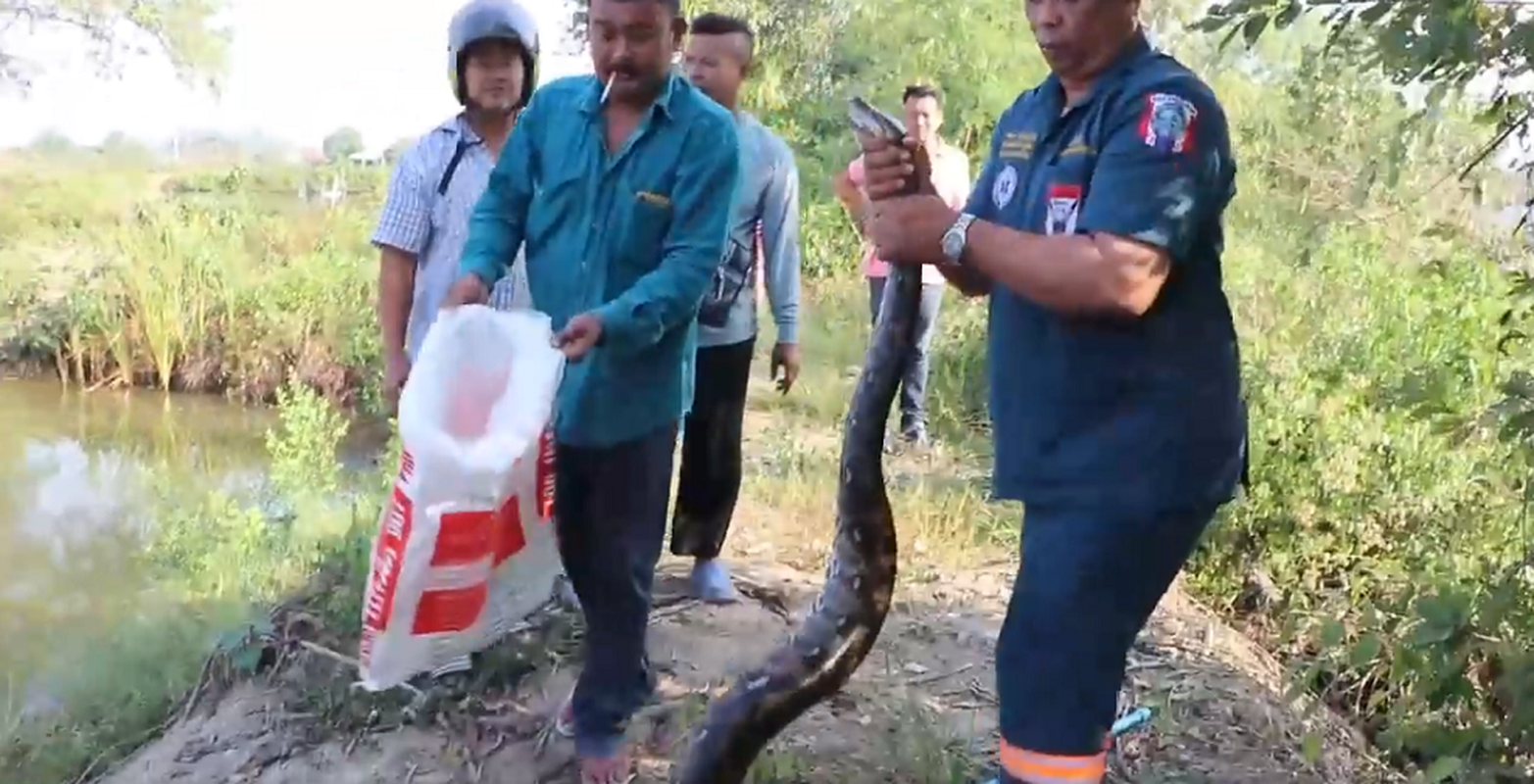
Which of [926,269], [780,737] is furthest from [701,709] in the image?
[926,269]

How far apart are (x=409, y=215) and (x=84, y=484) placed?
315 inches

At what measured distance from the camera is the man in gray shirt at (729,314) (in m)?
4.45

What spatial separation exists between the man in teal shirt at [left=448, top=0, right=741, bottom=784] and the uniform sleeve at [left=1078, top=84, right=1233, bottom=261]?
111 centimetres

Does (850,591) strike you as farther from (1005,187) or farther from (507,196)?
(507,196)

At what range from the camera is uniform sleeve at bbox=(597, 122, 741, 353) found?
9.65 ft

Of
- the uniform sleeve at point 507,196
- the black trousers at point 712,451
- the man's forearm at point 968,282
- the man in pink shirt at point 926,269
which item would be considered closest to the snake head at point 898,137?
the man's forearm at point 968,282

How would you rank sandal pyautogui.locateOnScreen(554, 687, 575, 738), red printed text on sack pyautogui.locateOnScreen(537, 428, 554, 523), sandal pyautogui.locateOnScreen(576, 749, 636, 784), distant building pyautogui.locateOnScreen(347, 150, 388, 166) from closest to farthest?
red printed text on sack pyautogui.locateOnScreen(537, 428, 554, 523) → sandal pyautogui.locateOnScreen(576, 749, 636, 784) → sandal pyautogui.locateOnScreen(554, 687, 575, 738) → distant building pyautogui.locateOnScreen(347, 150, 388, 166)

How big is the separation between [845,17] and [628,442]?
47.0 ft

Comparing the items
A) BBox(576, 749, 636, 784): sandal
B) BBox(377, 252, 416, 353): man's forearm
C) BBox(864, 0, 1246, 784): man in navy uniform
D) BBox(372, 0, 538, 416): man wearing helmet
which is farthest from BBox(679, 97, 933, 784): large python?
BBox(377, 252, 416, 353): man's forearm

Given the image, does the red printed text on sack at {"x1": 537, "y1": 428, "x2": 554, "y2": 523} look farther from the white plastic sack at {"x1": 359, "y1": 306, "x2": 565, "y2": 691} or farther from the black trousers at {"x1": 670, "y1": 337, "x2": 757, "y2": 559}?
the black trousers at {"x1": 670, "y1": 337, "x2": 757, "y2": 559}

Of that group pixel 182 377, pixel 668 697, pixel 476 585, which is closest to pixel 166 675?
pixel 668 697

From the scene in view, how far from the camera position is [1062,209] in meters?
2.21

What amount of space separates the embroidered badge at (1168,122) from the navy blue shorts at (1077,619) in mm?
560

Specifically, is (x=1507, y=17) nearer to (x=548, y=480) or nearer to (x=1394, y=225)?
(x=548, y=480)
